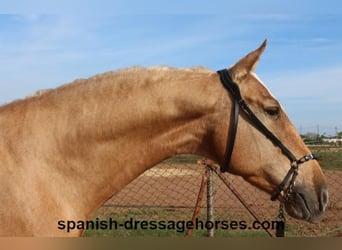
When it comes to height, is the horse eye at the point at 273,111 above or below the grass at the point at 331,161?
above

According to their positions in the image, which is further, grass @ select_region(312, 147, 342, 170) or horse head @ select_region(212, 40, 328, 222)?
grass @ select_region(312, 147, 342, 170)

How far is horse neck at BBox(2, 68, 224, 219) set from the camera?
288cm

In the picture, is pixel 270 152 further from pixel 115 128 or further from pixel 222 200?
pixel 222 200

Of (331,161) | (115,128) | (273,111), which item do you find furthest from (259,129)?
(331,161)

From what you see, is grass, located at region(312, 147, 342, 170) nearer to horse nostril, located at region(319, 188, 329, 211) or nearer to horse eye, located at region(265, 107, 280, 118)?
horse nostril, located at region(319, 188, 329, 211)

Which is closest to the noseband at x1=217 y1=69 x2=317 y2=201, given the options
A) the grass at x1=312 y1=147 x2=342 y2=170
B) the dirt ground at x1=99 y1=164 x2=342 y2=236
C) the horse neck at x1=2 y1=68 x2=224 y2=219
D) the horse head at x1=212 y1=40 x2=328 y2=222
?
the horse head at x1=212 y1=40 x2=328 y2=222

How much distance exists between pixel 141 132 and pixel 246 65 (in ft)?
3.03

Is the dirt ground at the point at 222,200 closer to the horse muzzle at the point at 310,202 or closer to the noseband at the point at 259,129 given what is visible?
the horse muzzle at the point at 310,202

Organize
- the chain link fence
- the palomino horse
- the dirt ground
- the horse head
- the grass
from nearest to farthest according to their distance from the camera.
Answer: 1. the palomino horse
2. the horse head
3. the chain link fence
4. the dirt ground
5. the grass

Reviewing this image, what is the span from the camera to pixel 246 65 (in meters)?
3.04

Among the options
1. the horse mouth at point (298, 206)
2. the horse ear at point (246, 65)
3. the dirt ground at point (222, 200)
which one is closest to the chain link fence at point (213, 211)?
the dirt ground at point (222, 200)

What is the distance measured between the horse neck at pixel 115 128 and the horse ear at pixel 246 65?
159mm

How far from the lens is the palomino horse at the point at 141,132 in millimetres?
2871

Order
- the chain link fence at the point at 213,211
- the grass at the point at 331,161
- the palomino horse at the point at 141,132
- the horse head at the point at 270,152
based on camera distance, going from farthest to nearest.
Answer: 1. the grass at the point at 331,161
2. the chain link fence at the point at 213,211
3. the horse head at the point at 270,152
4. the palomino horse at the point at 141,132
